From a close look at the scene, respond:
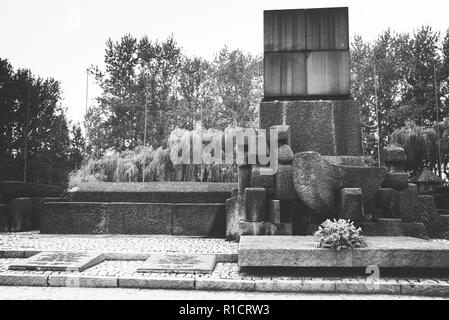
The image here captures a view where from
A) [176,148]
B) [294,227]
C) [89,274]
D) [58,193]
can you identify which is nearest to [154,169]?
[176,148]

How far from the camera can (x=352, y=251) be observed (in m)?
6.15

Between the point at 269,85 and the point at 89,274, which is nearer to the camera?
the point at 89,274

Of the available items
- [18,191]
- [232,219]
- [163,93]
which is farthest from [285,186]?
[163,93]

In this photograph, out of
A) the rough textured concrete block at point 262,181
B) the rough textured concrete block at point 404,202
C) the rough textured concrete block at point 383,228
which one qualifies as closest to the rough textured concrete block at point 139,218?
the rough textured concrete block at point 262,181

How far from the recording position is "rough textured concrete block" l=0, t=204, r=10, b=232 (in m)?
13.1

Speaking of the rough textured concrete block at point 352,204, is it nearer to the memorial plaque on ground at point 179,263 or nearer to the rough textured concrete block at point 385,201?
the rough textured concrete block at point 385,201

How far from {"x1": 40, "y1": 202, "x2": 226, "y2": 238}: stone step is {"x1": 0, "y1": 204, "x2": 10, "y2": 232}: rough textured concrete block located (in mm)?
2351

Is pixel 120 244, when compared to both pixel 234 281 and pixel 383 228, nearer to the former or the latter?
pixel 234 281

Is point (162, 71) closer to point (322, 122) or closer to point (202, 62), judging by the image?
point (202, 62)

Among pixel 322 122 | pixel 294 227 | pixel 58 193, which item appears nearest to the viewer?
pixel 294 227

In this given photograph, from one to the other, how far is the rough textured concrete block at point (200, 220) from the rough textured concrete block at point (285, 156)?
8.52 ft

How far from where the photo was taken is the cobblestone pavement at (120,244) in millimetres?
8172
